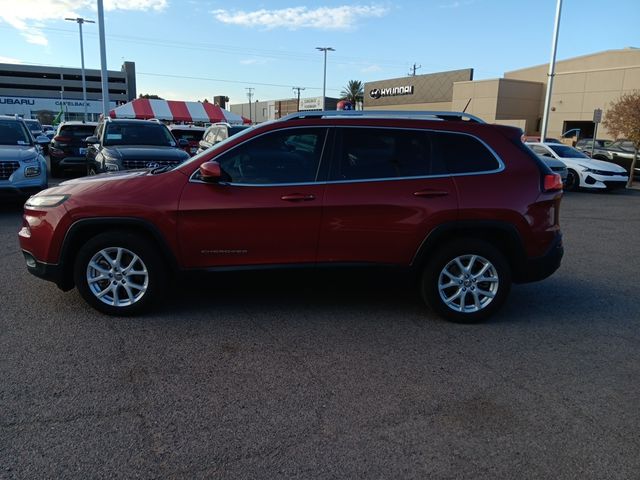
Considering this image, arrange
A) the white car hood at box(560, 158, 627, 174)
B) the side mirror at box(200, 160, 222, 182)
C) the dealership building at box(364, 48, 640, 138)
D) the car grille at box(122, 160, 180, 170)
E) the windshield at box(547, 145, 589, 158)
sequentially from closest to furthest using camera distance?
the side mirror at box(200, 160, 222, 182) → the car grille at box(122, 160, 180, 170) → the white car hood at box(560, 158, 627, 174) → the windshield at box(547, 145, 589, 158) → the dealership building at box(364, 48, 640, 138)

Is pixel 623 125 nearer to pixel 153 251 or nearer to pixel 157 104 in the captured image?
pixel 153 251

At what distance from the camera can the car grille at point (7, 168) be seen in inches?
354

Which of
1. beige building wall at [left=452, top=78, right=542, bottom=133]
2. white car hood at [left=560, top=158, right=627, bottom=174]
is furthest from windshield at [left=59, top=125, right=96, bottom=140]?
beige building wall at [left=452, top=78, right=542, bottom=133]

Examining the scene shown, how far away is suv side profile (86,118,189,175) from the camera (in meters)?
Result: 9.02

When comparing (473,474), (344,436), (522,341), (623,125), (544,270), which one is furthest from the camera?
(623,125)

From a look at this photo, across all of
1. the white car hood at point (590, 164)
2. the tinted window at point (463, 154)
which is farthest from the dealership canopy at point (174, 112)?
the tinted window at point (463, 154)

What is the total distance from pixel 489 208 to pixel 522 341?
1175 mm

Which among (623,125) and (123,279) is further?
(623,125)

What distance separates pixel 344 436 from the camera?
288cm

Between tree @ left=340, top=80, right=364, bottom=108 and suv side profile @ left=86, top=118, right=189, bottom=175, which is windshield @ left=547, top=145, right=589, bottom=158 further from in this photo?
A: tree @ left=340, top=80, right=364, bottom=108

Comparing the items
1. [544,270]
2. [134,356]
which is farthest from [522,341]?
[134,356]

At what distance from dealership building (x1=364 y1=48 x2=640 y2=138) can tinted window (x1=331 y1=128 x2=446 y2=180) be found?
29.6 metres

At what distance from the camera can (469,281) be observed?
4602 mm

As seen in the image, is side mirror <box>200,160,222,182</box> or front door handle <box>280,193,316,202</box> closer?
side mirror <box>200,160,222,182</box>
